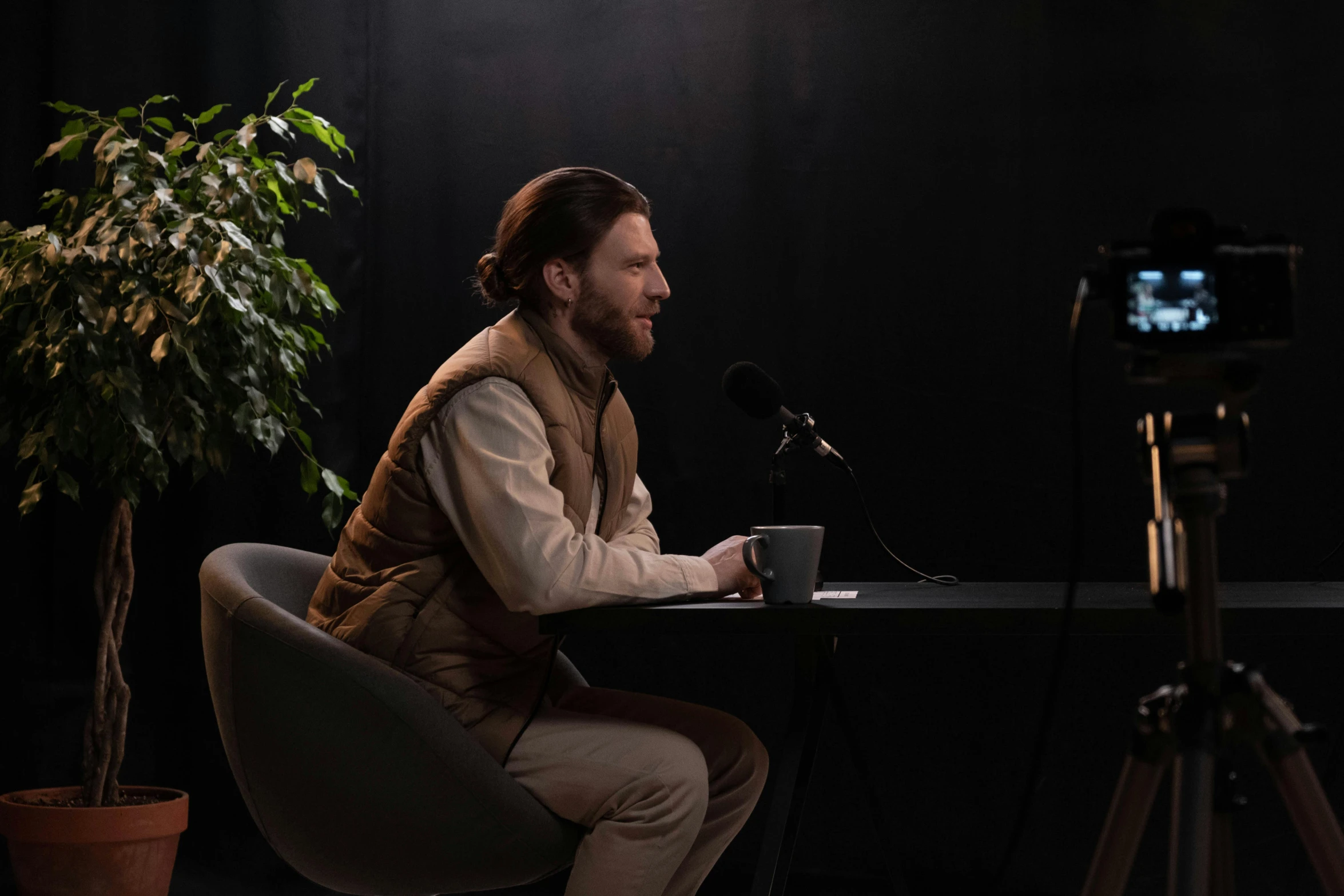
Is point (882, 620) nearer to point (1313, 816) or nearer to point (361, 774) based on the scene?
point (1313, 816)

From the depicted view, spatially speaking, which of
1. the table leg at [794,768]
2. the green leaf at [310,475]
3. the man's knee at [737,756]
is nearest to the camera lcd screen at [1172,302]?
the table leg at [794,768]

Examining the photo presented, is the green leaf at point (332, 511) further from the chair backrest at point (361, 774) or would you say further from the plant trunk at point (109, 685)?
the chair backrest at point (361, 774)

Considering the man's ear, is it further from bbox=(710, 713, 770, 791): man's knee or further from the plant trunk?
the plant trunk

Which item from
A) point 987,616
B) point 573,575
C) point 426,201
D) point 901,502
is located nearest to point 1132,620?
point 987,616

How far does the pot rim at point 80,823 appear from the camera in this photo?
263cm

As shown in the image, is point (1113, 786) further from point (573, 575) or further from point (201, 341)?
point (201, 341)

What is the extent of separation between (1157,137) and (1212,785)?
7.43 ft

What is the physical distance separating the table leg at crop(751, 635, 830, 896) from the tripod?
23.8 inches

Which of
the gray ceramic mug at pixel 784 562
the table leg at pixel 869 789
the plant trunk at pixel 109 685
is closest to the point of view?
the gray ceramic mug at pixel 784 562

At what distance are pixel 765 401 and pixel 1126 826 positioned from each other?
878 millimetres

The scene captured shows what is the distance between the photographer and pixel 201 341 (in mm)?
2572

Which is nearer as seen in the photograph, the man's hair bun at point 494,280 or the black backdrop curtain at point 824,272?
the man's hair bun at point 494,280

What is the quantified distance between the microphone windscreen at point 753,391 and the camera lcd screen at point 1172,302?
80 centimetres

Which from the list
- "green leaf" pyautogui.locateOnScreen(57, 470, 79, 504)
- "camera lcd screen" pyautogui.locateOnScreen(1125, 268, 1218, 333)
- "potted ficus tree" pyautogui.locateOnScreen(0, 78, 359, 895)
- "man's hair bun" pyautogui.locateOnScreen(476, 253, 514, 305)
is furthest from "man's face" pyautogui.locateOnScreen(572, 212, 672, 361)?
"green leaf" pyautogui.locateOnScreen(57, 470, 79, 504)
